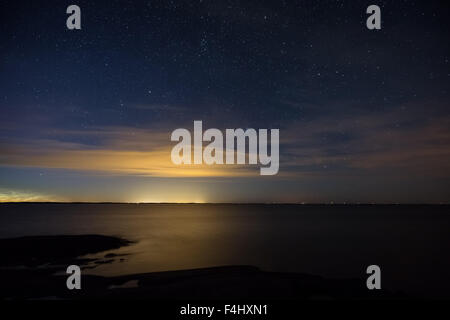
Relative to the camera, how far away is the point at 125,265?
23375mm

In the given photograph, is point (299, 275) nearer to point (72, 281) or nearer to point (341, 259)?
point (341, 259)

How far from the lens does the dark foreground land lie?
15.1 meters

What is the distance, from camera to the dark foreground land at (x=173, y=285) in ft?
49.4

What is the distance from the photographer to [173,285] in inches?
653

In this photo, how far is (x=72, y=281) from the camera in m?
16.5

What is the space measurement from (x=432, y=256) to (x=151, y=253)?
27.0 metres

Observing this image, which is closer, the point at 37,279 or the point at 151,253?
the point at 37,279
